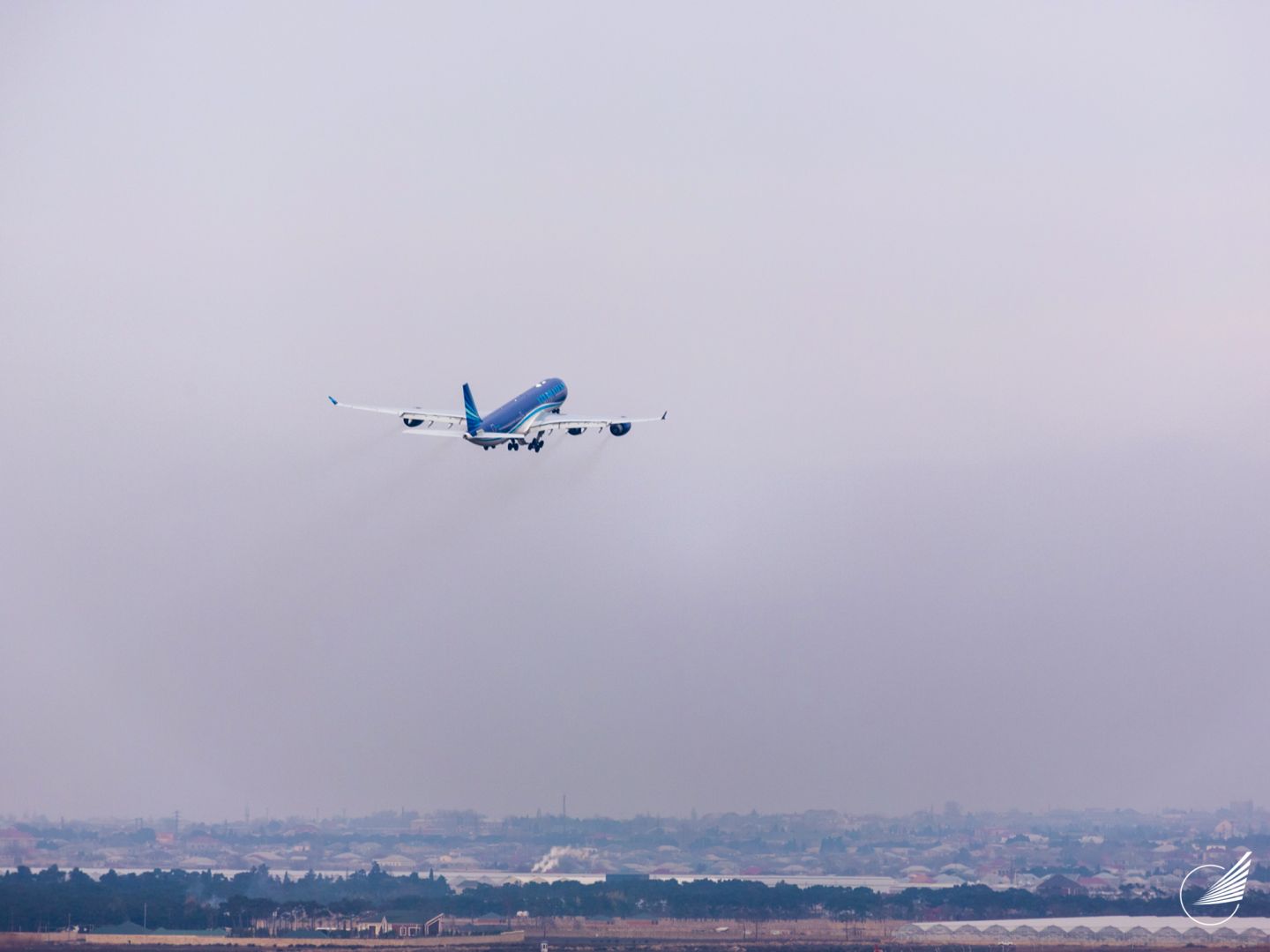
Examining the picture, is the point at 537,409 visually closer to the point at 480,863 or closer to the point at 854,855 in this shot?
the point at 480,863

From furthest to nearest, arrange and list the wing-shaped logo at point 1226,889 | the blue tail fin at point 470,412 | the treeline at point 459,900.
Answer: the wing-shaped logo at point 1226,889 → the treeline at point 459,900 → the blue tail fin at point 470,412

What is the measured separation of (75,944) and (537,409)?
43998mm

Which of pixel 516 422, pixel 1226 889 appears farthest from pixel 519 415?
pixel 1226 889

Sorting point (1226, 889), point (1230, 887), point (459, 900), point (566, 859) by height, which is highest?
point (566, 859)

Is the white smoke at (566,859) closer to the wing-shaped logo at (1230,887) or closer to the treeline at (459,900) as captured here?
the treeline at (459,900)

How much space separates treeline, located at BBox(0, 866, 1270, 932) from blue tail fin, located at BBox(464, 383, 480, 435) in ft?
116

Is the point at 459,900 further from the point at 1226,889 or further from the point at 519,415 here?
the point at 1226,889

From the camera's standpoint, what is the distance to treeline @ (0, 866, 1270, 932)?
115062 mm

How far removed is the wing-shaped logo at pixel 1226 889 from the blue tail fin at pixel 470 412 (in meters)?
62.8

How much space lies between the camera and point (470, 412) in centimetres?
9669

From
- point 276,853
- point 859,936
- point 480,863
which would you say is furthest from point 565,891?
point 276,853

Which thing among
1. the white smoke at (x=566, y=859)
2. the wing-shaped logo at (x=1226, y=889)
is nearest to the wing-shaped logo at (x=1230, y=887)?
the wing-shaped logo at (x=1226, y=889)

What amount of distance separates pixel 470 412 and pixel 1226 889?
69.6 meters

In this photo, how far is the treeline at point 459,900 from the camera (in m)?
115
